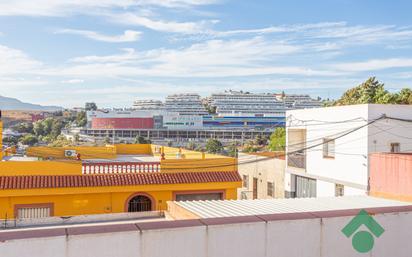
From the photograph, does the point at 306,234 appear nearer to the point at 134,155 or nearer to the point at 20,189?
the point at 20,189

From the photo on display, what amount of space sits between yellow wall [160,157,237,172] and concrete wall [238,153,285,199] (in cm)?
648

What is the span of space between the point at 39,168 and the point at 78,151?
711 centimetres

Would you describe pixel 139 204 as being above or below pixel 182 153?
below

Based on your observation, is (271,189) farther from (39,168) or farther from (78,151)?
(39,168)

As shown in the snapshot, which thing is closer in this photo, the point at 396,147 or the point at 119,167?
the point at 119,167

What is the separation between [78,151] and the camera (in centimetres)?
2158

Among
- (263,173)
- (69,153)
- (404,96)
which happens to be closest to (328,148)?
(263,173)

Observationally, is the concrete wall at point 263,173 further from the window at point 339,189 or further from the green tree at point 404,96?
the green tree at point 404,96

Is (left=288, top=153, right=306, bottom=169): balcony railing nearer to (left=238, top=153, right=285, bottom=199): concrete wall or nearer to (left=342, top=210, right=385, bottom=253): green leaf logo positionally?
(left=238, top=153, right=285, bottom=199): concrete wall

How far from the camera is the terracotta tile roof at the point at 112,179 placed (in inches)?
556

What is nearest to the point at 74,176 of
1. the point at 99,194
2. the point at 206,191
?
the point at 99,194

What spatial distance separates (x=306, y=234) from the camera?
605 centimetres

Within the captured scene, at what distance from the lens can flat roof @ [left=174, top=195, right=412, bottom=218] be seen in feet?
24.7

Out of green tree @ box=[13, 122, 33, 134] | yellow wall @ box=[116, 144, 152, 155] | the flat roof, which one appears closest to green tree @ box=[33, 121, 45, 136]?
green tree @ box=[13, 122, 33, 134]
